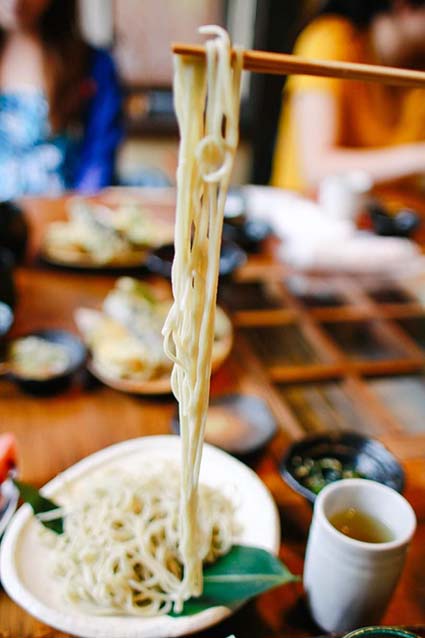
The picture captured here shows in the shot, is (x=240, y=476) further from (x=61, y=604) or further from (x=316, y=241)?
(x=316, y=241)

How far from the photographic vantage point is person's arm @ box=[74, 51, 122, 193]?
3361 mm

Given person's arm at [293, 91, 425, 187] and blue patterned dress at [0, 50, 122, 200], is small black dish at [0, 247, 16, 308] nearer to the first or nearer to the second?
blue patterned dress at [0, 50, 122, 200]

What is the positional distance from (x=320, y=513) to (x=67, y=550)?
44cm

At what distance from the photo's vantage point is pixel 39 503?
3.29 feet

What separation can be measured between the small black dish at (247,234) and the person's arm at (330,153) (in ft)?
3.00

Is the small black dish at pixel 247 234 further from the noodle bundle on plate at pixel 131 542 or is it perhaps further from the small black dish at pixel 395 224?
the noodle bundle on plate at pixel 131 542

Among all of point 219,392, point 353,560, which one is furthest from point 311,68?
point 219,392

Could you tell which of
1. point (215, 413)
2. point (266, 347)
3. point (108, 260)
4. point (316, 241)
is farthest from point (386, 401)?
point (108, 260)

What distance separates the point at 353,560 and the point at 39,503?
0.55 m

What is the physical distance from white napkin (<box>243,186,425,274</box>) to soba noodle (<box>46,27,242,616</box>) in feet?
4.43

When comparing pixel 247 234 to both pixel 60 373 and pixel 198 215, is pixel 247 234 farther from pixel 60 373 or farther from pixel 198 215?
pixel 198 215

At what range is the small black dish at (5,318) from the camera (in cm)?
154

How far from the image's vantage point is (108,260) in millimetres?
2072

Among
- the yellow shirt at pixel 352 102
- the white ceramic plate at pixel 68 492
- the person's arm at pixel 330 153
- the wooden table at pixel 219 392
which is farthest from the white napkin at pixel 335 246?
the white ceramic plate at pixel 68 492
